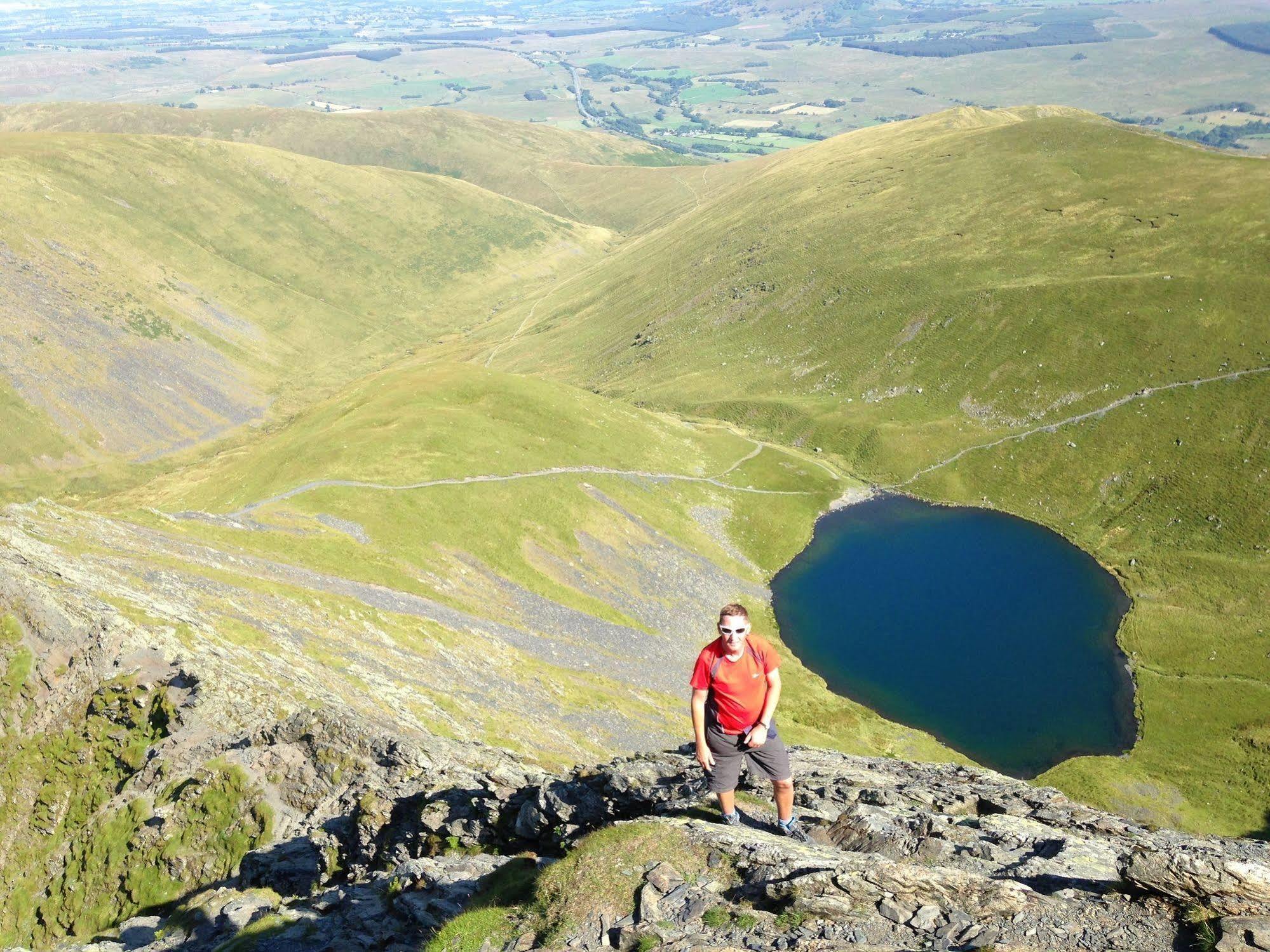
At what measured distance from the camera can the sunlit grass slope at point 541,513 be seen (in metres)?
76.6

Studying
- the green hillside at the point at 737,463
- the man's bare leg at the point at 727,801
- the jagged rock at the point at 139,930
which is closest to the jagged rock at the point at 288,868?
the jagged rock at the point at 139,930

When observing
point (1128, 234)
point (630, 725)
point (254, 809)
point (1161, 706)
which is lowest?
point (1161, 706)

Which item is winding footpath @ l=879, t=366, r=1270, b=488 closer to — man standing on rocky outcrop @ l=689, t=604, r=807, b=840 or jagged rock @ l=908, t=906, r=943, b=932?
man standing on rocky outcrop @ l=689, t=604, r=807, b=840

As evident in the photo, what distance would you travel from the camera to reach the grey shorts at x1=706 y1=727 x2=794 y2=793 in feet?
69.7

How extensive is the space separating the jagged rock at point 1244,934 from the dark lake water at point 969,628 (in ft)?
200

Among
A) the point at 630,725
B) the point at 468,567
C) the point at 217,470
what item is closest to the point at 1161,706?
the point at 630,725

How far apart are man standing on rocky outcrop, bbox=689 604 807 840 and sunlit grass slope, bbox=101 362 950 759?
3622cm

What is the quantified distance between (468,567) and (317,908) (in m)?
58.0

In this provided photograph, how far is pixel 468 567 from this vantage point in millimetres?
86375

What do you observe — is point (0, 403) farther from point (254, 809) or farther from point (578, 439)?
point (254, 809)

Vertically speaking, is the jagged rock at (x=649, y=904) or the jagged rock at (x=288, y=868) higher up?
the jagged rock at (x=649, y=904)

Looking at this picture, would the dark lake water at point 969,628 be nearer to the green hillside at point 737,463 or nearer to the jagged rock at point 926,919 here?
the green hillside at point 737,463

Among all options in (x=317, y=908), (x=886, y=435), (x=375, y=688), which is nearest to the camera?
(x=317, y=908)

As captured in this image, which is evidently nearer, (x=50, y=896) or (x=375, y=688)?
(x=50, y=896)
